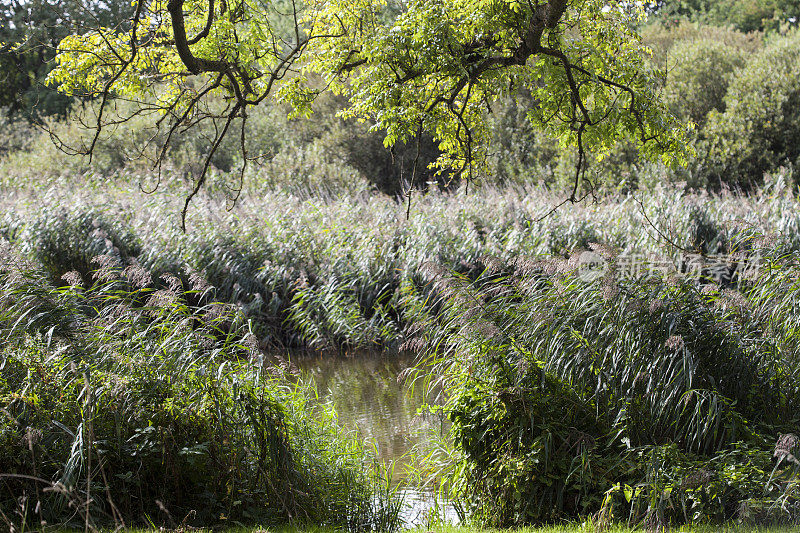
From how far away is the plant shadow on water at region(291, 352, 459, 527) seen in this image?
5301 mm

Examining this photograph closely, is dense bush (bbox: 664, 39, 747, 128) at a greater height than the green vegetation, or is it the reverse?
dense bush (bbox: 664, 39, 747, 128)

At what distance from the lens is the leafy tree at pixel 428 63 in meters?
5.71

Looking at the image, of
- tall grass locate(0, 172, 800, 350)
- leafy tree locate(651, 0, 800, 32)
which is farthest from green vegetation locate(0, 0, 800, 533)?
leafy tree locate(651, 0, 800, 32)

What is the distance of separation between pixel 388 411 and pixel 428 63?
374cm

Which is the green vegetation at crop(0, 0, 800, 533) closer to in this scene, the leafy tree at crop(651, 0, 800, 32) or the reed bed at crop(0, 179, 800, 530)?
the reed bed at crop(0, 179, 800, 530)

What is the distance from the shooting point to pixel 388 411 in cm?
759

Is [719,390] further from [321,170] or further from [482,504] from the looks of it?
[321,170]

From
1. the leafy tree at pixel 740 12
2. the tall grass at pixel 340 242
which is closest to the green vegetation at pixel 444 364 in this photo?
the tall grass at pixel 340 242

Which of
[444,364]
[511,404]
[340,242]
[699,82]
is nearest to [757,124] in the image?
[699,82]

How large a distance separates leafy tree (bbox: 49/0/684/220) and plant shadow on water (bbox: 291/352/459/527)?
98.9 inches

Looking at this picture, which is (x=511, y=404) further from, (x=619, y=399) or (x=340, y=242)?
(x=340, y=242)

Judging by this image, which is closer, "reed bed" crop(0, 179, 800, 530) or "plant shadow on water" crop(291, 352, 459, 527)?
"reed bed" crop(0, 179, 800, 530)

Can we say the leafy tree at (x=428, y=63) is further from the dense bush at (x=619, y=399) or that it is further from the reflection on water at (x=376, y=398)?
the reflection on water at (x=376, y=398)

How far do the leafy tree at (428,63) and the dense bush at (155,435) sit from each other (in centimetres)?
179
